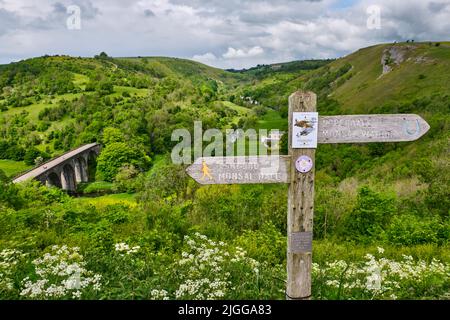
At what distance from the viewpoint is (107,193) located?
57.8 m

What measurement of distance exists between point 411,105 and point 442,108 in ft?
20.5

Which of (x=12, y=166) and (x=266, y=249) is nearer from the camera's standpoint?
(x=266, y=249)

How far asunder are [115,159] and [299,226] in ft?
215

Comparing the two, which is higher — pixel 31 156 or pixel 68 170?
pixel 31 156

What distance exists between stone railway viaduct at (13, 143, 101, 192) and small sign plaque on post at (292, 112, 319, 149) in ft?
141

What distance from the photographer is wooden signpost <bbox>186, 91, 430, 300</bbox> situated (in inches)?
120

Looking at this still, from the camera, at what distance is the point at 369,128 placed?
323 centimetres

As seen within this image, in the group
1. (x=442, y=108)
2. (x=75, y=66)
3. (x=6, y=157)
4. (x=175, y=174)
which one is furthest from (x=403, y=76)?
(x=75, y=66)

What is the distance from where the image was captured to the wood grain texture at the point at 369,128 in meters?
3.14

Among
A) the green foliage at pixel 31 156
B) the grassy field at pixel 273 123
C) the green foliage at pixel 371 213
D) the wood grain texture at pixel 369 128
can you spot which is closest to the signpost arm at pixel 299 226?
the wood grain texture at pixel 369 128

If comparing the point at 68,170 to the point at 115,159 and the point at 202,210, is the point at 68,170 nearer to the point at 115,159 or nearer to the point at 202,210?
the point at 115,159

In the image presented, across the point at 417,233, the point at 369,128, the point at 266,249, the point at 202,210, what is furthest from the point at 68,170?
the point at 369,128

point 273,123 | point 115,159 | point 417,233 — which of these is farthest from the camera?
point 273,123

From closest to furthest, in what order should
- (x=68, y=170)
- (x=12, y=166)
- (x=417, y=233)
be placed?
(x=417, y=233) < (x=68, y=170) < (x=12, y=166)
